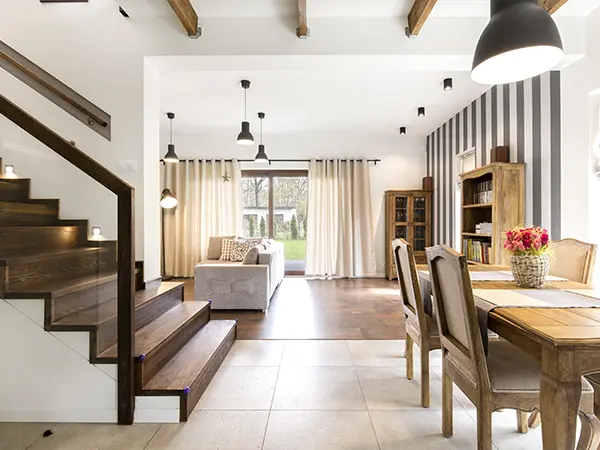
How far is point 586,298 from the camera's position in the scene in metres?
1.62

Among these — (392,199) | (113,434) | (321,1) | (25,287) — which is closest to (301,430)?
(113,434)

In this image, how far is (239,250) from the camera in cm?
560

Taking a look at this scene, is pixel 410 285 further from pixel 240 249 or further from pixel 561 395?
pixel 240 249

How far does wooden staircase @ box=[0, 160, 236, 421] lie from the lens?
1850 millimetres

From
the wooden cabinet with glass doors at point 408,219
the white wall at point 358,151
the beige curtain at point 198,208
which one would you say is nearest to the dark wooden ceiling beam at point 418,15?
the wooden cabinet with glass doors at point 408,219

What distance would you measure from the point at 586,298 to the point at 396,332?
1911 millimetres

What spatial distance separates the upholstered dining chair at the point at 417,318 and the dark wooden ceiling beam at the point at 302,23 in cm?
196

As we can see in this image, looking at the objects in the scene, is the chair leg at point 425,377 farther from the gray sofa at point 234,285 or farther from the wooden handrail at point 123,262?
the gray sofa at point 234,285

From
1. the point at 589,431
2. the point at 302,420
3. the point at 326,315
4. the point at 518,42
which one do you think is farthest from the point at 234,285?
the point at 518,42

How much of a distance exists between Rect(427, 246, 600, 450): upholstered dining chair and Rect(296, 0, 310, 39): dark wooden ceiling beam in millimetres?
2182

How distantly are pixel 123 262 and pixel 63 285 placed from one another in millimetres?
391

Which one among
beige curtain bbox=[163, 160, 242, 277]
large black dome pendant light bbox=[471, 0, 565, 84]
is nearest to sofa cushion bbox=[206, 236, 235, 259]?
beige curtain bbox=[163, 160, 242, 277]

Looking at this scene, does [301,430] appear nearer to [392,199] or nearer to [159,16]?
[159,16]

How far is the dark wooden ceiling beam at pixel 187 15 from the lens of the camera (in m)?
2.61
